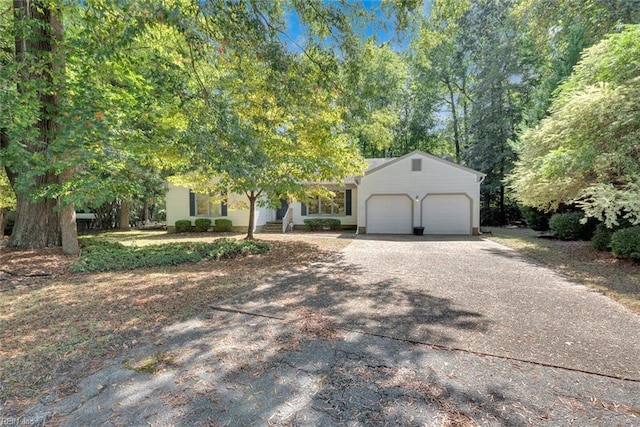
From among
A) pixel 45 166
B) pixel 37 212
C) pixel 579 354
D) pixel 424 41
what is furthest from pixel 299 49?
pixel 37 212

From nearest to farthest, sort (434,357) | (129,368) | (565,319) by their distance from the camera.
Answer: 1. (129,368)
2. (434,357)
3. (565,319)

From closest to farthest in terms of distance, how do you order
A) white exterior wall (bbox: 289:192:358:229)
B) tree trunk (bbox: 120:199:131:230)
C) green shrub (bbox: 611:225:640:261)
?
1. green shrub (bbox: 611:225:640:261)
2. white exterior wall (bbox: 289:192:358:229)
3. tree trunk (bbox: 120:199:131:230)

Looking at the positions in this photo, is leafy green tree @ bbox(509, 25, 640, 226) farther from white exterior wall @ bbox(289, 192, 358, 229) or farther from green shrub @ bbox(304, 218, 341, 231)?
green shrub @ bbox(304, 218, 341, 231)

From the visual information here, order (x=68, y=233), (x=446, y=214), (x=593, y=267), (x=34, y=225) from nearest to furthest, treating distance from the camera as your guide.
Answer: (x=593, y=267), (x=68, y=233), (x=34, y=225), (x=446, y=214)

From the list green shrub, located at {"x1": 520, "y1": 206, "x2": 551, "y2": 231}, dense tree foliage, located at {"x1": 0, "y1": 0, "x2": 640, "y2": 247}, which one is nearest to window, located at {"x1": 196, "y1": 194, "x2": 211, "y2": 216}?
dense tree foliage, located at {"x1": 0, "y1": 0, "x2": 640, "y2": 247}

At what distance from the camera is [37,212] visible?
8508 millimetres

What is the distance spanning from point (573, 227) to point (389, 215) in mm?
7649

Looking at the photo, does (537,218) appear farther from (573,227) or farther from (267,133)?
(267,133)

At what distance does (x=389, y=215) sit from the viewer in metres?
15.9

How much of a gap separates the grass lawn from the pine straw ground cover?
629 centimetres

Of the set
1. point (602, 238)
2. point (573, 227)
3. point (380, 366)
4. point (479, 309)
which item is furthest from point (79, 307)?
point (573, 227)

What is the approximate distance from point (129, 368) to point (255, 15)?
20.5 feet

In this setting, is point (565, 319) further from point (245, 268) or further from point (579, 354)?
point (245, 268)

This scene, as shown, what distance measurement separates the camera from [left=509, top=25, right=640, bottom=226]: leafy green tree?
687cm
